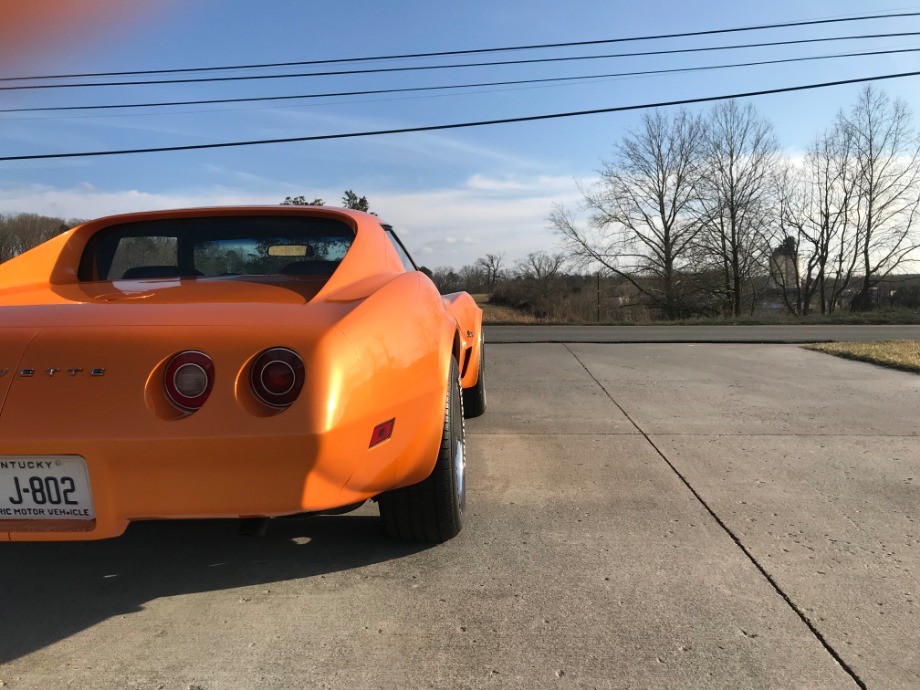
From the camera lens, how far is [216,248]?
3072 millimetres

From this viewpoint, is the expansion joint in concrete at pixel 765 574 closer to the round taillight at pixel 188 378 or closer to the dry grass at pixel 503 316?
the round taillight at pixel 188 378

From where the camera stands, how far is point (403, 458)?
2.26 metres

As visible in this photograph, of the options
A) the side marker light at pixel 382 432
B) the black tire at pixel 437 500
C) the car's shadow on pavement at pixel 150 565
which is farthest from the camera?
the black tire at pixel 437 500

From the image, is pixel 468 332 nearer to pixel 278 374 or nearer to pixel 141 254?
pixel 141 254

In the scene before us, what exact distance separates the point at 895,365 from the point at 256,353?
876 centimetres

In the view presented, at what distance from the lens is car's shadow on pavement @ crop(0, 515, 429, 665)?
231 cm

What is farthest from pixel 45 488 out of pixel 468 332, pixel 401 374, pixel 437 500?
pixel 468 332

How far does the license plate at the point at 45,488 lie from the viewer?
73.7 inches

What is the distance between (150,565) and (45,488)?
0.99 meters

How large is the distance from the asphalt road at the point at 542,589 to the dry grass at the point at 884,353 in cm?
469

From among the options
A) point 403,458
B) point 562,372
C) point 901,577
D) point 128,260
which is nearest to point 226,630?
point 403,458

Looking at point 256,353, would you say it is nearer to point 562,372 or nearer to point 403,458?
point 403,458

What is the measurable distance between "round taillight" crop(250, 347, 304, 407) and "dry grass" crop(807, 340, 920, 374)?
8329 millimetres

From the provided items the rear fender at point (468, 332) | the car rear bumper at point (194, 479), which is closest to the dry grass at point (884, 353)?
the rear fender at point (468, 332)
